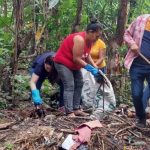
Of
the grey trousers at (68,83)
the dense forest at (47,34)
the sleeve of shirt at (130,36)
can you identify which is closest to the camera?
the sleeve of shirt at (130,36)

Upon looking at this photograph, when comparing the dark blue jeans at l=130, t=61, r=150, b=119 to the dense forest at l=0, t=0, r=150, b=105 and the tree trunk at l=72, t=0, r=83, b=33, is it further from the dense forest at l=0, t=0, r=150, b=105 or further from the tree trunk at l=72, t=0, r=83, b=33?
the tree trunk at l=72, t=0, r=83, b=33

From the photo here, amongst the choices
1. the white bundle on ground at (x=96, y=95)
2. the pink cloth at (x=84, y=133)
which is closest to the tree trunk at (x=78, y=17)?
the white bundle on ground at (x=96, y=95)

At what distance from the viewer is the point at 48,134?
462cm

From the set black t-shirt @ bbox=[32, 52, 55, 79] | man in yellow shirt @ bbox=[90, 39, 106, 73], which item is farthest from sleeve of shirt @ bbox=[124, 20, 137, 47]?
man in yellow shirt @ bbox=[90, 39, 106, 73]

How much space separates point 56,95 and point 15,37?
1.34m

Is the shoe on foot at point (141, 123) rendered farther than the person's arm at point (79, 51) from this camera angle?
No

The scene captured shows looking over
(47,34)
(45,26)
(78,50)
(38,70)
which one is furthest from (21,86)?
(47,34)

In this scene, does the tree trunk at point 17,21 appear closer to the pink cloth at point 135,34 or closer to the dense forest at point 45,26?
the dense forest at point 45,26

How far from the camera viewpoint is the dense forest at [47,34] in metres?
6.80

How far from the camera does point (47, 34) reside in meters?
8.88

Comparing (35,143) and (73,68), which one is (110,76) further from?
(35,143)

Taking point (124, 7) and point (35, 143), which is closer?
point (35, 143)

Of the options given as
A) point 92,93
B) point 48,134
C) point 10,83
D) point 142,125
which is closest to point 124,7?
point 92,93

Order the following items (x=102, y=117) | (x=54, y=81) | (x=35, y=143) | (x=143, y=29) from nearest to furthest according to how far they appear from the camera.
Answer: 1. (x=35, y=143)
2. (x=143, y=29)
3. (x=102, y=117)
4. (x=54, y=81)
